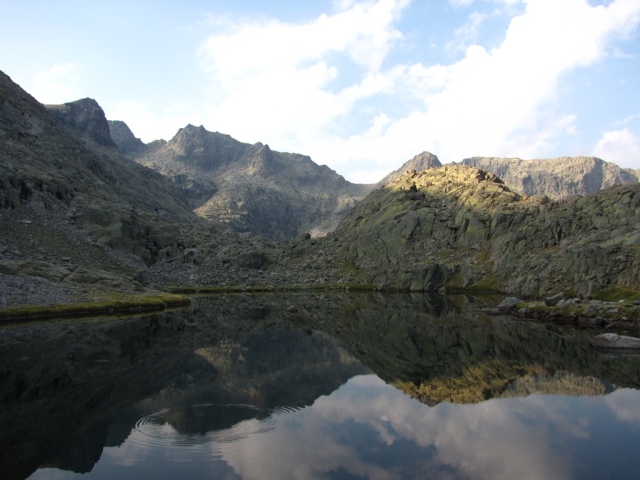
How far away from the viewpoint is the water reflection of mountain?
82.8ft

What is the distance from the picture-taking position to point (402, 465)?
20.5m

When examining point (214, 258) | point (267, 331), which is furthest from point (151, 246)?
point (267, 331)

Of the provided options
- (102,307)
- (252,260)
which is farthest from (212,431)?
(252,260)

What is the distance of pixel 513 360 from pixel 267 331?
120 feet

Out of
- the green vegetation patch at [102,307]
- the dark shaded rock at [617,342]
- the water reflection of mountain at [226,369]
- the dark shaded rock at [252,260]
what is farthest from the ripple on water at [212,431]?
the dark shaded rock at [252,260]

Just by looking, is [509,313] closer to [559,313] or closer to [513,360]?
[559,313]

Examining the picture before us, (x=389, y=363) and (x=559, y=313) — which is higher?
(x=559, y=313)

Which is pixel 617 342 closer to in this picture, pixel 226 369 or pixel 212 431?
pixel 226 369

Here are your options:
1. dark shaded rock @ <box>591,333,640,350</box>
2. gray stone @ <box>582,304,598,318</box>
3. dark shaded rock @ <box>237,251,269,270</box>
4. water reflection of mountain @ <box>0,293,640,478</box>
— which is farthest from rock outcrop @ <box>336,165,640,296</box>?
water reflection of mountain @ <box>0,293,640,478</box>

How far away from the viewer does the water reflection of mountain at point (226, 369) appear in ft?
82.8

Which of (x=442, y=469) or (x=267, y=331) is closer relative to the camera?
(x=442, y=469)

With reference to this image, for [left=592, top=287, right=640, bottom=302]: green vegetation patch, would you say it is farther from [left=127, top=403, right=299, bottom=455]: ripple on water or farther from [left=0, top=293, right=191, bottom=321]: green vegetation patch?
[left=0, top=293, right=191, bottom=321]: green vegetation patch

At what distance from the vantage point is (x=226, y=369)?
1599 inches

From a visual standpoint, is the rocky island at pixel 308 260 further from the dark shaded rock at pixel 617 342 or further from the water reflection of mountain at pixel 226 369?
the water reflection of mountain at pixel 226 369
